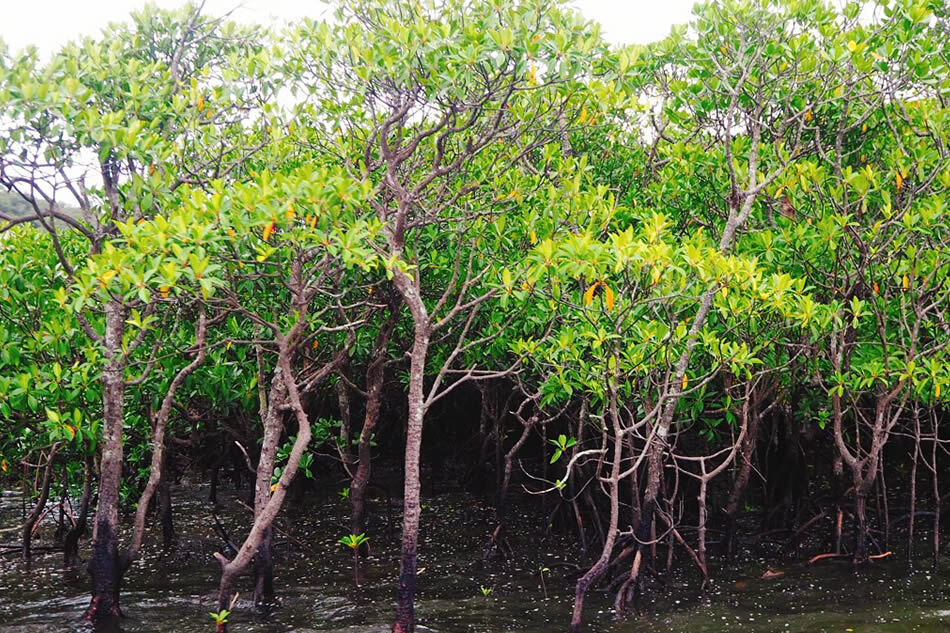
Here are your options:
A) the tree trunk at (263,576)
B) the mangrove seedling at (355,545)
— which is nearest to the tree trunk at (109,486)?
the tree trunk at (263,576)

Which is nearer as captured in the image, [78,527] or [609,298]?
[609,298]

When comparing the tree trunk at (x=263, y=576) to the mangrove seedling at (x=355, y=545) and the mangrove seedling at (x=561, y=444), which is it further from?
the mangrove seedling at (x=561, y=444)

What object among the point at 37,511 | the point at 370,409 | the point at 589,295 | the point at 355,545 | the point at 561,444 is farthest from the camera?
the point at 37,511

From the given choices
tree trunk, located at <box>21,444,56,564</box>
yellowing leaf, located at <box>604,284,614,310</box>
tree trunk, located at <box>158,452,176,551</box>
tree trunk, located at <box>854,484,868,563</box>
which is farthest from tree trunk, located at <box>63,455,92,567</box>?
tree trunk, located at <box>854,484,868,563</box>

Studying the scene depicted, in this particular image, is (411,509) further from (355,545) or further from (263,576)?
(263,576)

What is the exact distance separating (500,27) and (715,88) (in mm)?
2699

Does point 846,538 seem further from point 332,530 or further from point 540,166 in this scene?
point 332,530

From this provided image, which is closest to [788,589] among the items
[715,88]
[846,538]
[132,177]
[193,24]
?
[846,538]

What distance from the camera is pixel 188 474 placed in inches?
641

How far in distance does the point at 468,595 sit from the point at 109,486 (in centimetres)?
392

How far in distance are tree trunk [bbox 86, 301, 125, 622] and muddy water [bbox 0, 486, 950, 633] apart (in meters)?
0.31

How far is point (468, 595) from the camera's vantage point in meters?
9.06

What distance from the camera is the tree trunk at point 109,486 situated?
7.79m

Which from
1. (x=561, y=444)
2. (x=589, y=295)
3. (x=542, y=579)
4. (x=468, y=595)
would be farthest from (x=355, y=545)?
(x=589, y=295)
